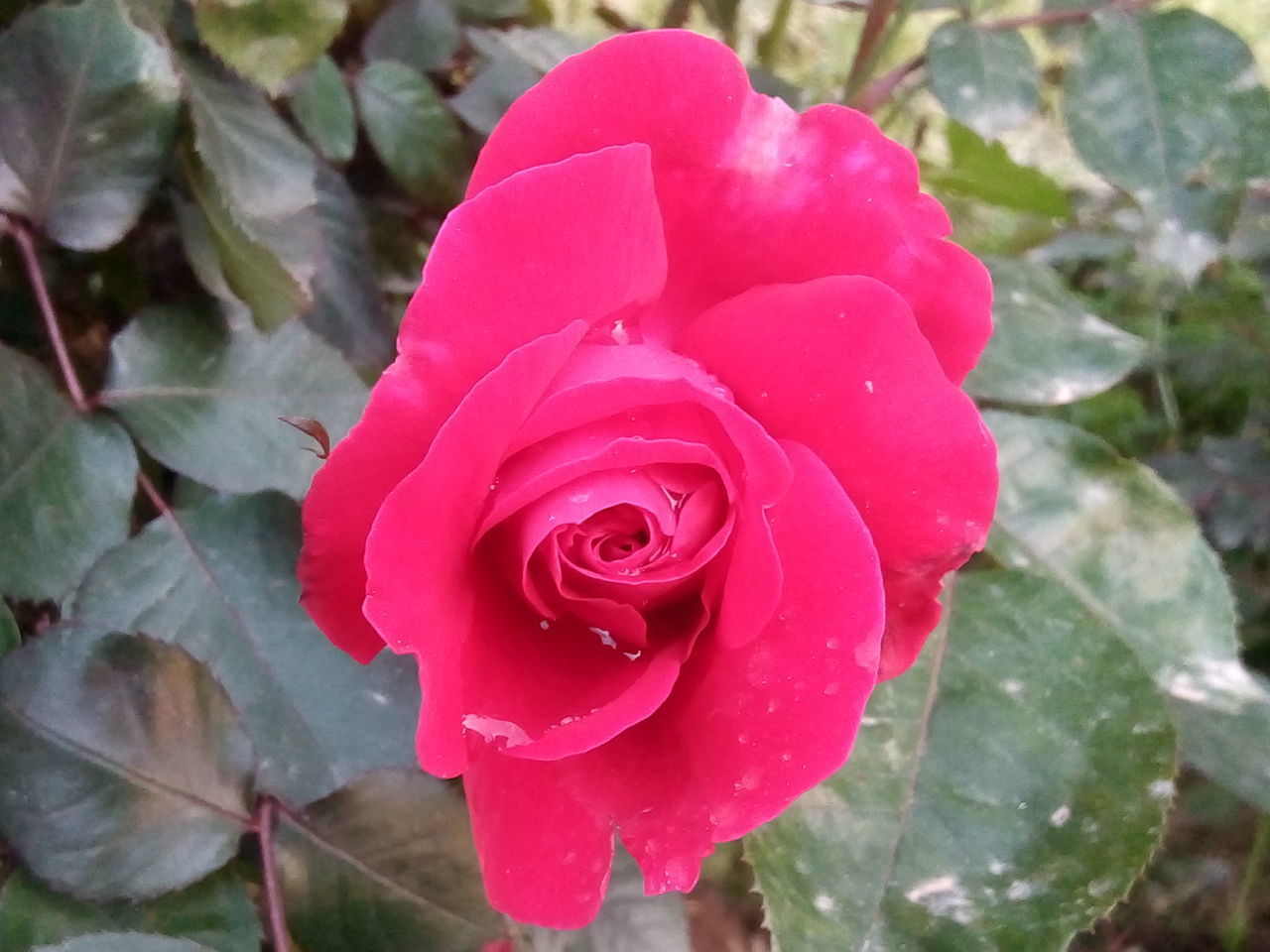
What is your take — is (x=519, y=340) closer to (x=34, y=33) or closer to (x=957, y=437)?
(x=957, y=437)

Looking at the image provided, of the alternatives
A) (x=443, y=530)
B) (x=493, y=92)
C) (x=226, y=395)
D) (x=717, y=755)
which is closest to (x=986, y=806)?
(x=717, y=755)

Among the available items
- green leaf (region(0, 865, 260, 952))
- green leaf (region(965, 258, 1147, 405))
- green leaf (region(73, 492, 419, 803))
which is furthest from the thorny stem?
green leaf (region(0, 865, 260, 952))

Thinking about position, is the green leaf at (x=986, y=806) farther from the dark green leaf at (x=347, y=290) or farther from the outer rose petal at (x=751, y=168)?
the dark green leaf at (x=347, y=290)

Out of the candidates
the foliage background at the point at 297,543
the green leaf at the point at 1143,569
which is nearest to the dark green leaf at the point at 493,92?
the foliage background at the point at 297,543

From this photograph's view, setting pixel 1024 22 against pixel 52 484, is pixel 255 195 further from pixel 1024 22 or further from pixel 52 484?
pixel 1024 22

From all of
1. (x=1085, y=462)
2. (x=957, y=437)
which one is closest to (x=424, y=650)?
(x=957, y=437)

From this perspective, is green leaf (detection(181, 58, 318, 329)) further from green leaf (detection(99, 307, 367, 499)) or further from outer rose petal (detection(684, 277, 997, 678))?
outer rose petal (detection(684, 277, 997, 678))
